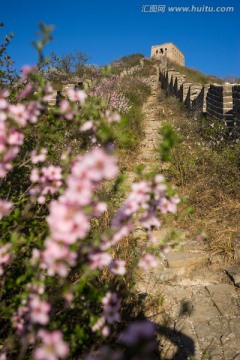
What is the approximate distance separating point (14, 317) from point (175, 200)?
1066 mm

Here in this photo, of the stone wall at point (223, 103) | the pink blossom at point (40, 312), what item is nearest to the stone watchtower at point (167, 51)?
the stone wall at point (223, 103)

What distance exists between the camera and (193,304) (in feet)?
11.7

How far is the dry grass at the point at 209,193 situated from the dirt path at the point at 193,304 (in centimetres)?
31

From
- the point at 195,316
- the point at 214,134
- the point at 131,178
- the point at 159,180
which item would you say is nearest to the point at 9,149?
the point at 159,180

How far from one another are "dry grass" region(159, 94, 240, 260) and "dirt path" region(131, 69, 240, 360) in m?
0.31

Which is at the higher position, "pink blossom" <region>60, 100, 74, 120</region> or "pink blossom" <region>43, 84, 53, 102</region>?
"pink blossom" <region>43, 84, 53, 102</region>

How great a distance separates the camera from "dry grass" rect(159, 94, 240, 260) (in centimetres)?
444

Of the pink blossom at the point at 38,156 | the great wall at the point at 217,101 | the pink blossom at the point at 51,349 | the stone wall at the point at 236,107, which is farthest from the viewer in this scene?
the great wall at the point at 217,101

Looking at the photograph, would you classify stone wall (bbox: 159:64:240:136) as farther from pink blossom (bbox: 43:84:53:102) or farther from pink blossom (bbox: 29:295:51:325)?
pink blossom (bbox: 29:295:51:325)

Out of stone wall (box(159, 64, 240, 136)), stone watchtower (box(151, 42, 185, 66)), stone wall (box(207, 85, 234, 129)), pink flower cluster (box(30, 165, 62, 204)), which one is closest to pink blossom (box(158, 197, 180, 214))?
pink flower cluster (box(30, 165, 62, 204))

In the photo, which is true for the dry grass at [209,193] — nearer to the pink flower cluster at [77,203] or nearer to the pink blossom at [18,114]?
the pink blossom at [18,114]

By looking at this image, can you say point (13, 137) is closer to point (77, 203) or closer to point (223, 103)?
point (77, 203)

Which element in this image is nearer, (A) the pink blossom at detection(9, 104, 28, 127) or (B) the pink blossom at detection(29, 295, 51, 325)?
(B) the pink blossom at detection(29, 295, 51, 325)

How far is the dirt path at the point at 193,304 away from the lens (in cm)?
302
